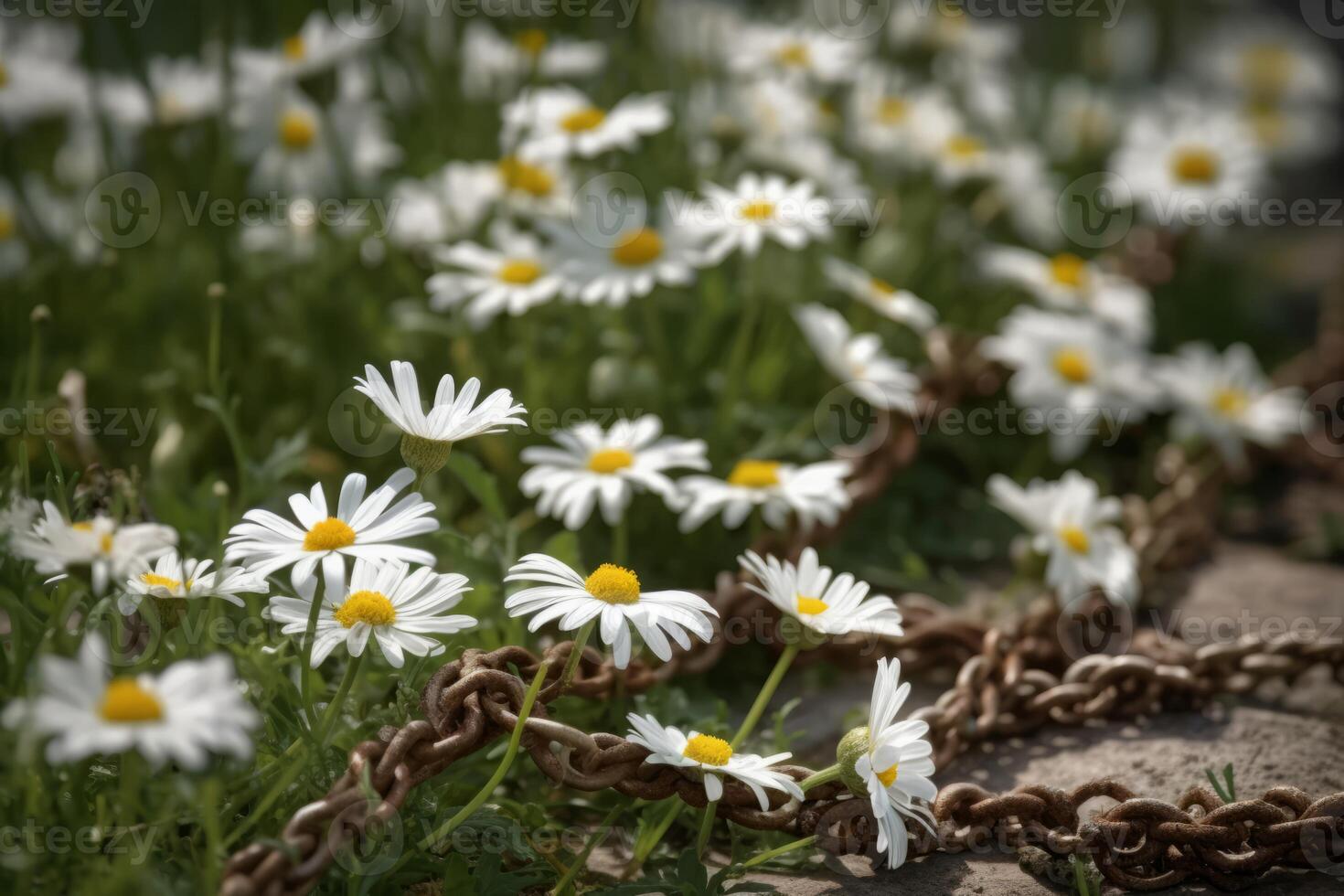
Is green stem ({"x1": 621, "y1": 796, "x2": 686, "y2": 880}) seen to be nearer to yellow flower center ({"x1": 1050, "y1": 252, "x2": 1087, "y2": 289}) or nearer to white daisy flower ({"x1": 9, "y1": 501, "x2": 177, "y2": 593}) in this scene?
white daisy flower ({"x1": 9, "y1": 501, "x2": 177, "y2": 593})

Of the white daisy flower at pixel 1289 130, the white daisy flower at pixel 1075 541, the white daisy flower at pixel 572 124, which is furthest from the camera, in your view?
the white daisy flower at pixel 1289 130

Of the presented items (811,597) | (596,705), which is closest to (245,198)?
(596,705)

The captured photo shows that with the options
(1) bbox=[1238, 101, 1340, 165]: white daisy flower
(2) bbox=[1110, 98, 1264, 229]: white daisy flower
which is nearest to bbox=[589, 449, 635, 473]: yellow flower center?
(2) bbox=[1110, 98, 1264, 229]: white daisy flower

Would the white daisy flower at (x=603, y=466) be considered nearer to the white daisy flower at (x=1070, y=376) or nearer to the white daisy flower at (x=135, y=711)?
the white daisy flower at (x=135, y=711)

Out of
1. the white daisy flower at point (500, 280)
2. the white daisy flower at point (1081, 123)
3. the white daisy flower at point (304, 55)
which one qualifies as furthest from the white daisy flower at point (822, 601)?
the white daisy flower at point (1081, 123)

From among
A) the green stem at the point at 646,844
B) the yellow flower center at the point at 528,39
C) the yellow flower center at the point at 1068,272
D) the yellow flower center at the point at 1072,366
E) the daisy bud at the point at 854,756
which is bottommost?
the green stem at the point at 646,844

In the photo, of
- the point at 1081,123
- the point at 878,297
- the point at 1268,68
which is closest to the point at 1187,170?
the point at 1081,123
